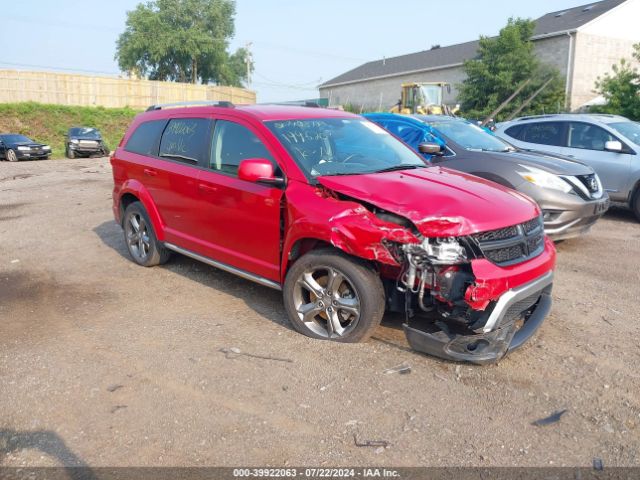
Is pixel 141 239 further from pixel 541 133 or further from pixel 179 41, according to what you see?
pixel 179 41

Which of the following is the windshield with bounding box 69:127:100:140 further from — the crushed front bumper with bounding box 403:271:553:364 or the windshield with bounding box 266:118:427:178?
the crushed front bumper with bounding box 403:271:553:364

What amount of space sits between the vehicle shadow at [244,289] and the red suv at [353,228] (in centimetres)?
26

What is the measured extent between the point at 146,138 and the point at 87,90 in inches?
1385

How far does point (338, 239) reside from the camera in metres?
4.04

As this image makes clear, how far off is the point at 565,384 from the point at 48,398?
3388mm

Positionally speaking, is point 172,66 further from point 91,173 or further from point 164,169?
point 164,169

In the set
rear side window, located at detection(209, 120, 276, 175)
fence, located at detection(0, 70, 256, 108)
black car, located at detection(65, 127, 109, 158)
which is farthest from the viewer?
fence, located at detection(0, 70, 256, 108)

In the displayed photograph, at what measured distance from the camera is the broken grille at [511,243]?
12.5 ft

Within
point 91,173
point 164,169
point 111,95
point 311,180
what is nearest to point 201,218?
point 164,169

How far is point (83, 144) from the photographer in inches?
1061

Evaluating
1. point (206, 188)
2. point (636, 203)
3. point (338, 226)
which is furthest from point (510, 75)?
point (338, 226)

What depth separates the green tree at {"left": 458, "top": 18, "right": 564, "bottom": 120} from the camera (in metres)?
30.3

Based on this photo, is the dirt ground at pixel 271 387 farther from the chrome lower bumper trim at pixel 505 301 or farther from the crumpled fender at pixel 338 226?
the crumpled fender at pixel 338 226

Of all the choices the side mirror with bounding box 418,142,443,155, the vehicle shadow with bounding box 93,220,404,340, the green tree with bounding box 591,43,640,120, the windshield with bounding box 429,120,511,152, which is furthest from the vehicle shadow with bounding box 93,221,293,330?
the green tree with bounding box 591,43,640,120
